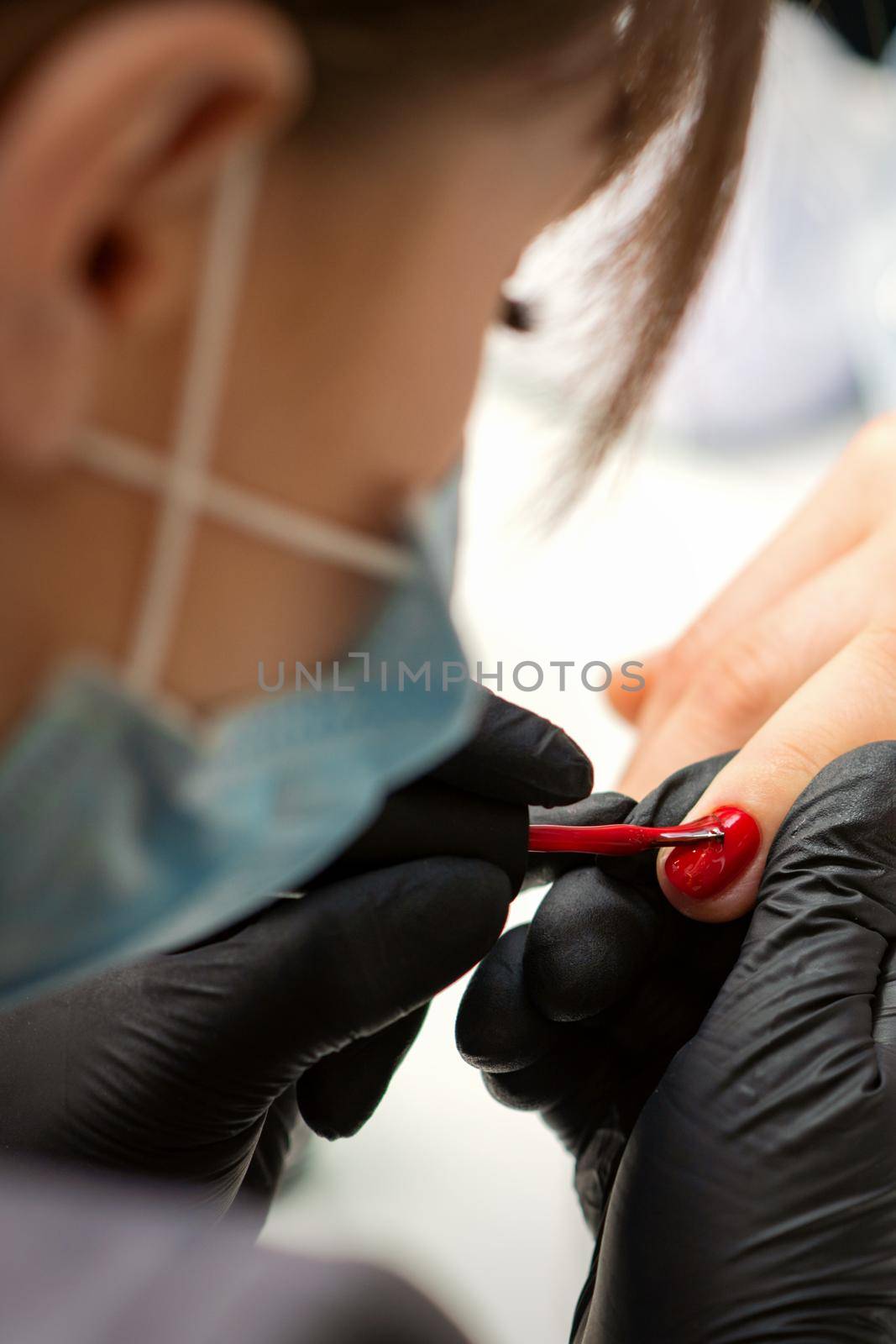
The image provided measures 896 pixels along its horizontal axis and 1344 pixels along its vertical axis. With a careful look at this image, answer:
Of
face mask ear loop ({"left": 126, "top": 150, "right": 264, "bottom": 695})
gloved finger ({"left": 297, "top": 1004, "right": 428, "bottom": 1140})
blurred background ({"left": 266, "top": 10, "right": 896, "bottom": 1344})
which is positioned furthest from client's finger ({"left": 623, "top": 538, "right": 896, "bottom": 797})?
face mask ear loop ({"left": 126, "top": 150, "right": 264, "bottom": 695})

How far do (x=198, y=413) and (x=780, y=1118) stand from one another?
60 cm

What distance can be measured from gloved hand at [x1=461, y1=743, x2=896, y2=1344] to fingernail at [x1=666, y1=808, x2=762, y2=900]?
24 millimetres

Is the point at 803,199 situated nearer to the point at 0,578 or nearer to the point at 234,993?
the point at 234,993

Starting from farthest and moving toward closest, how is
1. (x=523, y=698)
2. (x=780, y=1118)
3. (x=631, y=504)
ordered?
(x=631, y=504) → (x=523, y=698) → (x=780, y=1118)

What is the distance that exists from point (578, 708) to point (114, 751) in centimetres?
112

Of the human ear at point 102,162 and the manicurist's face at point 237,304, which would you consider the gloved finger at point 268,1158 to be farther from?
the human ear at point 102,162

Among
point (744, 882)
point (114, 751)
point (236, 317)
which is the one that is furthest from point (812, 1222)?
point (236, 317)

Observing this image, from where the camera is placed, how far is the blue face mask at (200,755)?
451 millimetres

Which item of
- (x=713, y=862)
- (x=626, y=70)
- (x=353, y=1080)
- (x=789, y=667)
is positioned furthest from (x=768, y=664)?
(x=626, y=70)

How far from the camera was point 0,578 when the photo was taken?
437 millimetres

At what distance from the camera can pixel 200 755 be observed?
484mm

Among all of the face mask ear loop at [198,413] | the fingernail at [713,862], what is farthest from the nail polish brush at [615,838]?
the face mask ear loop at [198,413]

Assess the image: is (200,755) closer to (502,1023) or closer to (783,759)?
(502,1023)

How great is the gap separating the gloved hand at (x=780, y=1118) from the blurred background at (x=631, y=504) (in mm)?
192
